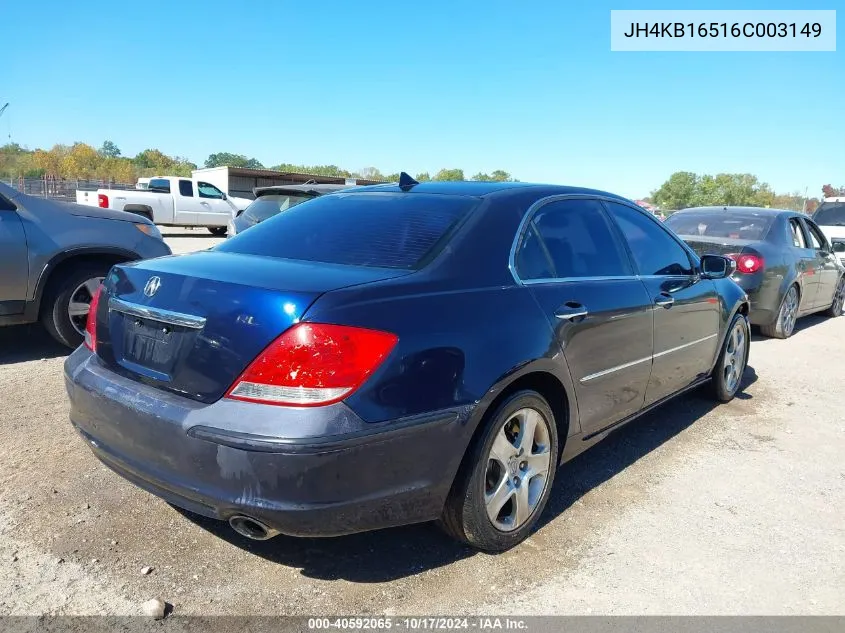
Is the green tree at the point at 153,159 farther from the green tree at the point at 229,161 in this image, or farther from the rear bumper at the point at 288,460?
the rear bumper at the point at 288,460

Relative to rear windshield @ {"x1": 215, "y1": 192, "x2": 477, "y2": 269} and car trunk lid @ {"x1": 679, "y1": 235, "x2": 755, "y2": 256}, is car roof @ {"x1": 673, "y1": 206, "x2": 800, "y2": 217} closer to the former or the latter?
car trunk lid @ {"x1": 679, "y1": 235, "x2": 755, "y2": 256}

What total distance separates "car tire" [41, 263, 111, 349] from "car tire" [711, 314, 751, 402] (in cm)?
506

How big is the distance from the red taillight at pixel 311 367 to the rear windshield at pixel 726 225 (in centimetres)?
679

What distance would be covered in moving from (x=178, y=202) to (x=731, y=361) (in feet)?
68.6

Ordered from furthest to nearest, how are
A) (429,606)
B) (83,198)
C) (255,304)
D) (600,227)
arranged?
(83,198) → (600,227) → (429,606) → (255,304)

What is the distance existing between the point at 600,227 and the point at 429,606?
2.25m

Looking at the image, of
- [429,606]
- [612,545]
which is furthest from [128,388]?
[612,545]

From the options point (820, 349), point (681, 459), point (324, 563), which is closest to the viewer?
point (324, 563)

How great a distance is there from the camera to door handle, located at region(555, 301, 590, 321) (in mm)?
3059

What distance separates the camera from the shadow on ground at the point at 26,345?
5.58m

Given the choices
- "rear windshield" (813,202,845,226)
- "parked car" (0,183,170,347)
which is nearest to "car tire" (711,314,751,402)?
"parked car" (0,183,170,347)

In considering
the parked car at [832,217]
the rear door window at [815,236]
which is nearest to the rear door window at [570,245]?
the rear door window at [815,236]

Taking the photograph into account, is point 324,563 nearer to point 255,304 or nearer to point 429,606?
point 429,606

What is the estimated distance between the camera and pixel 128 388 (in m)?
2.57
